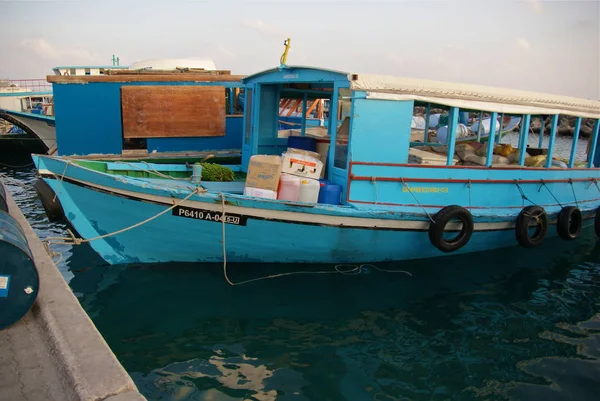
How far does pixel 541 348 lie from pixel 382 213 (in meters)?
2.52

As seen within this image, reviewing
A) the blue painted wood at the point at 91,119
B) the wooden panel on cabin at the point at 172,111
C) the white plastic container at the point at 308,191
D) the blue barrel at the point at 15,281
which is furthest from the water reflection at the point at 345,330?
the wooden panel on cabin at the point at 172,111

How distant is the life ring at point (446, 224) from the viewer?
6660mm

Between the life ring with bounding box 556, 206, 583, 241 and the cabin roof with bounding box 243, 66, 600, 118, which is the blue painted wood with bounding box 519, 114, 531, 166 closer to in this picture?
the cabin roof with bounding box 243, 66, 600, 118

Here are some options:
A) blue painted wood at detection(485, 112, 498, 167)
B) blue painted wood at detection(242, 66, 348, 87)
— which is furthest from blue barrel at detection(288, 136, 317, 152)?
blue painted wood at detection(485, 112, 498, 167)

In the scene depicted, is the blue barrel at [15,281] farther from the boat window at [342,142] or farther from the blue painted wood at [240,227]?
the boat window at [342,142]

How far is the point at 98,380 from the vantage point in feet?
9.98

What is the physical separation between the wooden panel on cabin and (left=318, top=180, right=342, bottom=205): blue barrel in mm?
4796

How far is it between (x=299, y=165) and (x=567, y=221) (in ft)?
16.3

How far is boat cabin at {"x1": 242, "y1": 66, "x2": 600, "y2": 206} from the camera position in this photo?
6535 millimetres

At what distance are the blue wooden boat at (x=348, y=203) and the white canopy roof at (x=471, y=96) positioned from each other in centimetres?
2

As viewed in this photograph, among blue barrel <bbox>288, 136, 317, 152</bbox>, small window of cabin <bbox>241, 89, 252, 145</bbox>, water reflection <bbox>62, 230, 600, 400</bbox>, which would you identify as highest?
small window of cabin <bbox>241, 89, 252, 145</bbox>

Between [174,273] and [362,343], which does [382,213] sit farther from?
[174,273]

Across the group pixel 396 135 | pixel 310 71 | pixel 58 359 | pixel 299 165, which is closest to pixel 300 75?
pixel 310 71

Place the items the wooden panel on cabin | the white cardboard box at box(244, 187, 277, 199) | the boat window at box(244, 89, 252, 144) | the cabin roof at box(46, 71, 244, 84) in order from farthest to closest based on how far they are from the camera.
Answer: the wooden panel on cabin < the cabin roof at box(46, 71, 244, 84) < the boat window at box(244, 89, 252, 144) < the white cardboard box at box(244, 187, 277, 199)
